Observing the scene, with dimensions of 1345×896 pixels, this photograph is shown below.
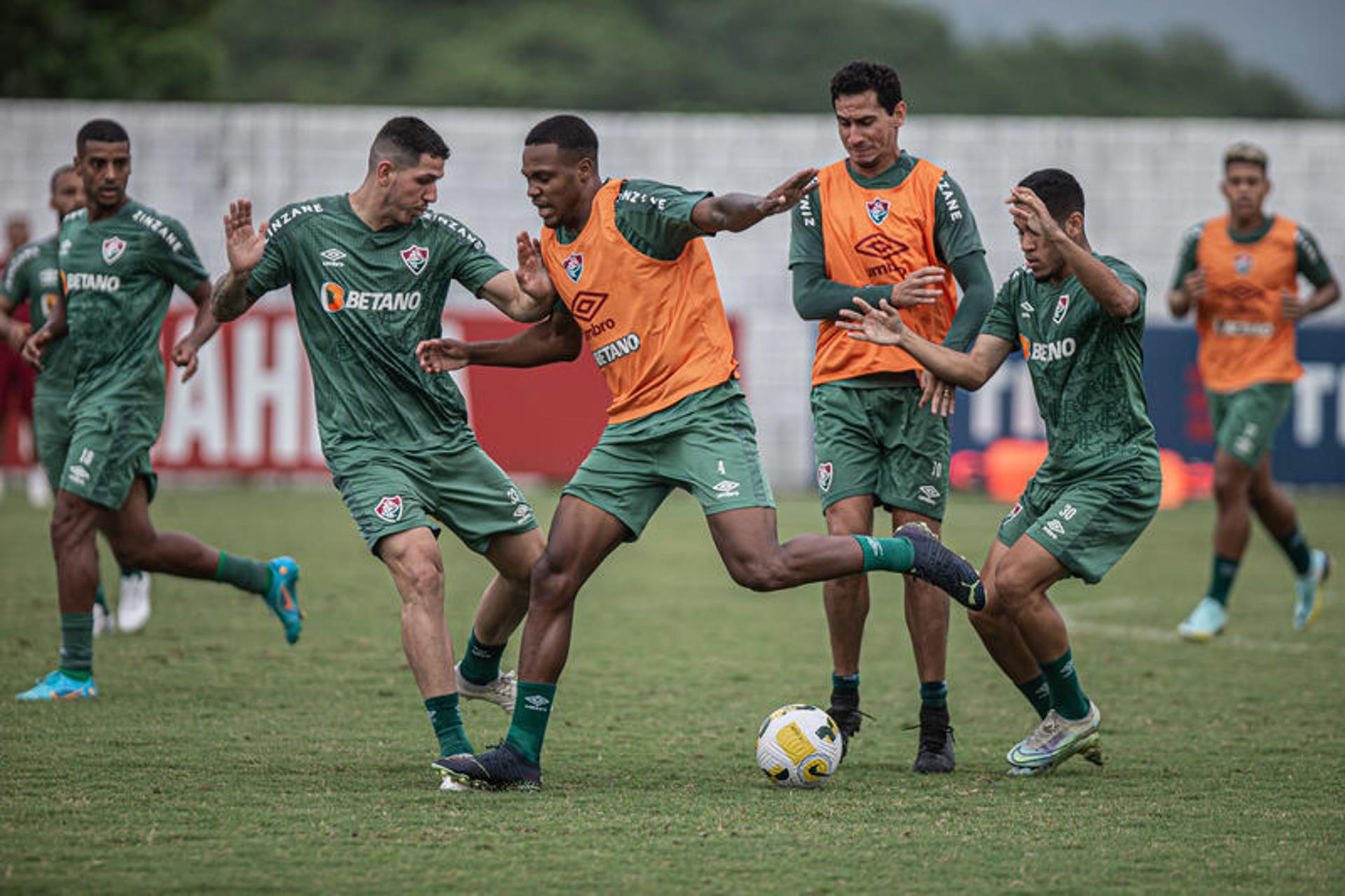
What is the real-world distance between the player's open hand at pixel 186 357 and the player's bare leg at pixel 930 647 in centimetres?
315

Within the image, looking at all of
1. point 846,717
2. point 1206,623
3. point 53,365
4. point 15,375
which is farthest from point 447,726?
point 15,375

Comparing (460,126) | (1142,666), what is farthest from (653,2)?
(1142,666)

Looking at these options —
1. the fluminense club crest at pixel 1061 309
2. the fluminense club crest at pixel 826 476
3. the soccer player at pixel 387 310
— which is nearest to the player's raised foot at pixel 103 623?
the soccer player at pixel 387 310

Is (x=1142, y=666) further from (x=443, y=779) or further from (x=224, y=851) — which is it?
(x=224, y=851)

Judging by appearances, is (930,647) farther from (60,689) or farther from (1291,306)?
(1291,306)

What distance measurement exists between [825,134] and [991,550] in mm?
14777

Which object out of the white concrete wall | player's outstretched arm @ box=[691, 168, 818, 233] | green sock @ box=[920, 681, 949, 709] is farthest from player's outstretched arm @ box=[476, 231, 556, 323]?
the white concrete wall

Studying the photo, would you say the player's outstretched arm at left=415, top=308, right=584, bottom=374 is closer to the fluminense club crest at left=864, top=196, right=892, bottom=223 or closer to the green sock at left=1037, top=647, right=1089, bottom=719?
the fluminense club crest at left=864, top=196, right=892, bottom=223

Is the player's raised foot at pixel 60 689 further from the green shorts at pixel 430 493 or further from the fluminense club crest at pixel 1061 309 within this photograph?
the fluminense club crest at pixel 1061 309

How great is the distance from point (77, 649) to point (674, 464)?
10.7ft

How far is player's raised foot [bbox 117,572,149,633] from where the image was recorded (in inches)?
400

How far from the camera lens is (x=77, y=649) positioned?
8148 mm

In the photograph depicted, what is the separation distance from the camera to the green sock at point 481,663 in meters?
7.42

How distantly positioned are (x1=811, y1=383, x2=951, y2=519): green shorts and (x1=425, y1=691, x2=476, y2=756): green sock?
68.4 inches
